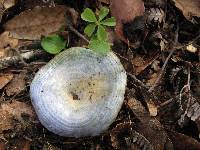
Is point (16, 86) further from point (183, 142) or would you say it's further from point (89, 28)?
point (183, 142)

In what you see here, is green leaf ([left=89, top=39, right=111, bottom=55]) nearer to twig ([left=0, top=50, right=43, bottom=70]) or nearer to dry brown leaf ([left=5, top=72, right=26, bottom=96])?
twig ([left=0, top=50, right=43, bottom=70])

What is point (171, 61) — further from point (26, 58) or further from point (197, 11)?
point (26, 58)

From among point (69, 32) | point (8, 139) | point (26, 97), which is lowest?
point (8, 139)

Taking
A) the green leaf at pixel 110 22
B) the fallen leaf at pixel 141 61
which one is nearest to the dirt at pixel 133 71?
the fallen leaf at pixel 141 61

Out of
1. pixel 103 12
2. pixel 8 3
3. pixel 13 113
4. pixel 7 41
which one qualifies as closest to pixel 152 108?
pixel 103 12

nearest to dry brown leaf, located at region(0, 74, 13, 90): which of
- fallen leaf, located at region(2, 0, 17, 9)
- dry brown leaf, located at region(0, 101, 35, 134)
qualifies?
dry brown leaf, located at region(0, 101, 35, 134)

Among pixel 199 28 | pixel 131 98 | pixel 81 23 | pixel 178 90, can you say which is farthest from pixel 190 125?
pixel 81 23
